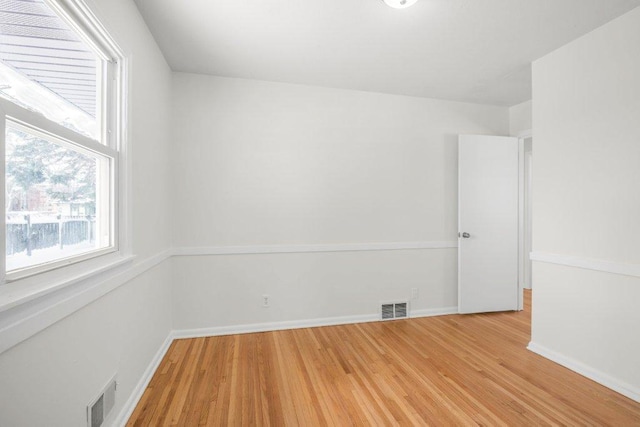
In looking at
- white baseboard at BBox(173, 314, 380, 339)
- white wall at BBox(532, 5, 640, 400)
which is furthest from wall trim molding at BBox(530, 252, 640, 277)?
white baseboard at BBox(173, 314, 380, 339)

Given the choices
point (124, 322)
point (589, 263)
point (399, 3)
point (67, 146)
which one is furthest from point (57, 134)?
point (589, 263)

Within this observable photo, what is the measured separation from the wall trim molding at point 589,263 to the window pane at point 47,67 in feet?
10.8

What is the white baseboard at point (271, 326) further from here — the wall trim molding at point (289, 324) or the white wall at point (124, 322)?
the white wall at point (124, 322)

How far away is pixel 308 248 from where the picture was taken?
9.78 ft

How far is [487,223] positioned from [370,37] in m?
2.48

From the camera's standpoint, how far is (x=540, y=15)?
6.29 ft

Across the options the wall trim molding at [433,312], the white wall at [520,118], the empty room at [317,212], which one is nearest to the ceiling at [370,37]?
the empty room at [317,212]

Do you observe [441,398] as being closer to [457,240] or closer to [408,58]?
[457,240]

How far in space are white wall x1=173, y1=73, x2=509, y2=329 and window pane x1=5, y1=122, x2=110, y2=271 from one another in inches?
49.7

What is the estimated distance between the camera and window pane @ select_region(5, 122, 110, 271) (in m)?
0.95

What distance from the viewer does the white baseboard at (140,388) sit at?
1585 millimetres

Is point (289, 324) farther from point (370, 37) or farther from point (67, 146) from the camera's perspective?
point (370, 37)

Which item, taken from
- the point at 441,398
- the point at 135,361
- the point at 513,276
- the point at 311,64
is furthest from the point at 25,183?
the point at 513,276

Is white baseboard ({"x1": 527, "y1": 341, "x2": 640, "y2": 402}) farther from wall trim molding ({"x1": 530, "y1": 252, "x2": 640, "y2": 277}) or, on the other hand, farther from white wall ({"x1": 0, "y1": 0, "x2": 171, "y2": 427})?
white wall ({"x1": 0, "y1": 0, "x2": 171, "y2": 427})
